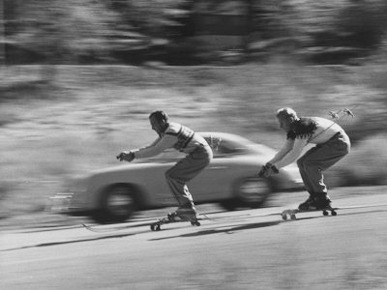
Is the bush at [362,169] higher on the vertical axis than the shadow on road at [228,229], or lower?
lower

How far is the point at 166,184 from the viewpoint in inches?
586

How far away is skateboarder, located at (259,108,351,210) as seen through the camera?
1341 centimetres

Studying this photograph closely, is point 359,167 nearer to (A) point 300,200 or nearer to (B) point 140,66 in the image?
(A) point 300,200

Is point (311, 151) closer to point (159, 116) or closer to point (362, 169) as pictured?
point (159, 116)

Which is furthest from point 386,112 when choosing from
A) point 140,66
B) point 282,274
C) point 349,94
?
point 282,274

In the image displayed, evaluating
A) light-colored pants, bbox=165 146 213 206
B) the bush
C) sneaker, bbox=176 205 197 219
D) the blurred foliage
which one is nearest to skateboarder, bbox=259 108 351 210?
light-colored pants, bbox=165 146 213 206

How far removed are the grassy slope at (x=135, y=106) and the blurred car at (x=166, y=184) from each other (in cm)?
166

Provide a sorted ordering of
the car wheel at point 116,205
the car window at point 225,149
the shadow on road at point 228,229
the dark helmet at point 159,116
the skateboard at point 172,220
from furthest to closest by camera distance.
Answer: the car window at point 225,149
the car wheel at point 116,205
the skateboard at point 172,220
the dark helmet at point 159,116
the shadow on road at point 228,229

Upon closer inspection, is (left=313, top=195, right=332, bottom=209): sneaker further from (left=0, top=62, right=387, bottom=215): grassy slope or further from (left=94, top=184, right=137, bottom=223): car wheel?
(left=0, top=62, right=387, bottom=215): grassy slope

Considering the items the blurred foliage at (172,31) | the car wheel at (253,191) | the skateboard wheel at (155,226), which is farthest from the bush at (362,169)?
the blurred foliage at (172,31)

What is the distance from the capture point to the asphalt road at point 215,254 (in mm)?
9156

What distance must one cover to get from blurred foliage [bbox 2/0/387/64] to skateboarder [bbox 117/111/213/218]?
10456 millimetres

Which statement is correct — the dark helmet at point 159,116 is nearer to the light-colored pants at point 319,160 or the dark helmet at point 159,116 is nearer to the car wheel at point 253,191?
the light-colored pants at point 319,160

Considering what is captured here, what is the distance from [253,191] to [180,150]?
214 centimetres
